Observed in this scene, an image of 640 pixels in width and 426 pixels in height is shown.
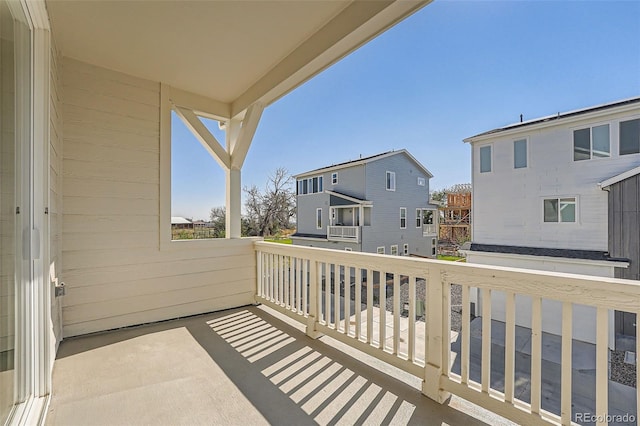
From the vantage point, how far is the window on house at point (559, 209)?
3.10 metres

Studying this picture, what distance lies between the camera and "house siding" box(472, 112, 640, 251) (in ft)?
9.18

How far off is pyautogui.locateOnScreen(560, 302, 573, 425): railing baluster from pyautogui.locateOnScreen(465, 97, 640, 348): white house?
958 millimetres

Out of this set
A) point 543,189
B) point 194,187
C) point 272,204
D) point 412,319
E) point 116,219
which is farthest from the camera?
point 272,204

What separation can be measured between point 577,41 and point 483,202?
190 cm

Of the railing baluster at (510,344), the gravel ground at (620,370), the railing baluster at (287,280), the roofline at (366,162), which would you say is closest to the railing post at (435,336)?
the railing baluster at (510,344)

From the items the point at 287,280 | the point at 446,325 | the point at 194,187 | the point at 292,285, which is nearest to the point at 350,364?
the point at 446,325

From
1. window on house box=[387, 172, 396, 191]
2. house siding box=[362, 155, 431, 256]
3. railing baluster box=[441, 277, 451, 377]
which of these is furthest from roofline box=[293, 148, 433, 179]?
railing baluster box=[441, 277, 451, 377]

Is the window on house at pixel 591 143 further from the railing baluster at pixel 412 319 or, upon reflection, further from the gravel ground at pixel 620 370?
the railing baluster at pixel 412 319

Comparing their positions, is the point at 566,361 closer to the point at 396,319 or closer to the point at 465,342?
the point at 465,342

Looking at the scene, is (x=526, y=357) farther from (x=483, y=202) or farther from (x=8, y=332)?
(x=8, y=332)

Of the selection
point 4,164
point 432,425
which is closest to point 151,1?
point 4,164

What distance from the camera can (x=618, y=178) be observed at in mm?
2615

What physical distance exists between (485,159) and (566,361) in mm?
3228

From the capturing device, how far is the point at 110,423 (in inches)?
54.4
